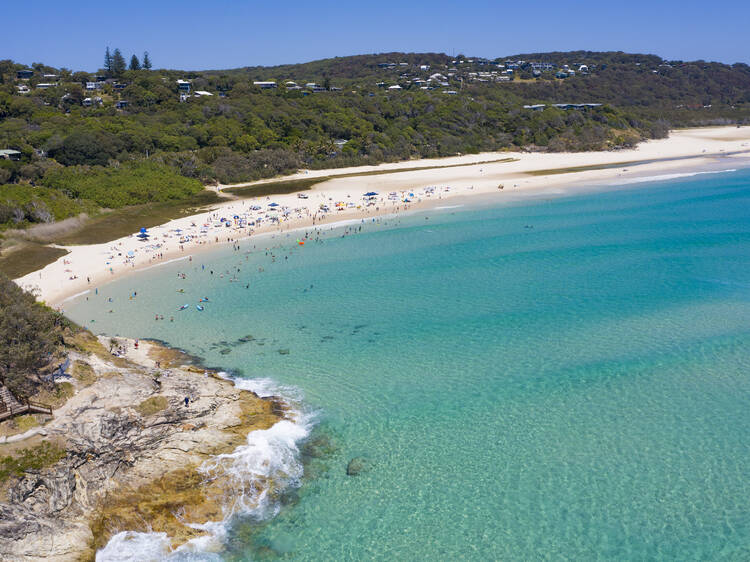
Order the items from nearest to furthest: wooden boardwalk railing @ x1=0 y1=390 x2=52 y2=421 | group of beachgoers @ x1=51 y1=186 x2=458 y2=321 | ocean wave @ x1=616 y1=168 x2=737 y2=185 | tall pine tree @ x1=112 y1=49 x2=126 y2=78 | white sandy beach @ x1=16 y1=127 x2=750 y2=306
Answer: wooden boardwalk railing @ x1=0 y1=390 x2=52 y2=421 → white sandy beach @ x1=16 y1=127 x2=750 y2=306 → group of beachgoers @ x1=51 y1=186 x2=458 y2=321 → ocean wave @ x1=616 y1=168 x2=737 y2=185 → tall pine tree @ x1=112 y1=49 x2=126 y2=78

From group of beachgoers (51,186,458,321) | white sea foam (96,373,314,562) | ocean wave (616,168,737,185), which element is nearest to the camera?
white sea foam (96,373,314,562)

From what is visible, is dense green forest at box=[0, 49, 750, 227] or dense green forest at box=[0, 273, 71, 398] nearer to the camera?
dense green forest at box=[0, 273, 71, 398]

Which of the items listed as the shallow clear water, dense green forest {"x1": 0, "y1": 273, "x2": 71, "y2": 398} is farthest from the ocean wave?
dense green forest {"x1": 0, "y1": 273, "x2": 71, "y2": 398}

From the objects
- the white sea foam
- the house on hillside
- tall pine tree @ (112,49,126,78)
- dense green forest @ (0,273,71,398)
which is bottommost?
the white sea foam

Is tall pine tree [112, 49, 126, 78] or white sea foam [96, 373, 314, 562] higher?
tall pine tree [112, 49, 126, 78]

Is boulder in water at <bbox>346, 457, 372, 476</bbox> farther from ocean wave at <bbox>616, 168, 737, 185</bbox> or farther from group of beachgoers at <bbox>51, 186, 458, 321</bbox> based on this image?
ocean wave at <bbox>616, 168, 737, 185</bbox>

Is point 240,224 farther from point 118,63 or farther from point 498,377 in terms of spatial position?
point 118,63

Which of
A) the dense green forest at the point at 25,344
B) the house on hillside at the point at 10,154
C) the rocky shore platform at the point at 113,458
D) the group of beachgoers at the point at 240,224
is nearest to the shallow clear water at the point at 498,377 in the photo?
the rocky shore platform at the point at 113,458
